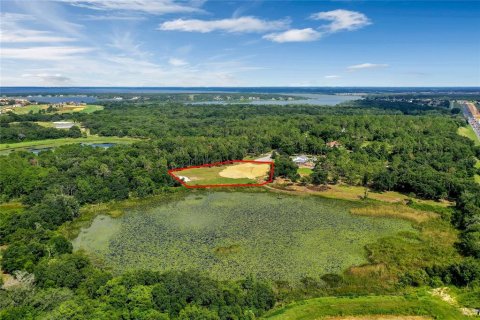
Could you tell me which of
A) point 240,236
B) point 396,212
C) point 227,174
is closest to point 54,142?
point 227,174

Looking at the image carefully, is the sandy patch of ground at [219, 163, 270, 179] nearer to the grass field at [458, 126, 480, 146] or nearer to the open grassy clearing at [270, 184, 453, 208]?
the open grassy clearing at [270, 184, 453, 208]

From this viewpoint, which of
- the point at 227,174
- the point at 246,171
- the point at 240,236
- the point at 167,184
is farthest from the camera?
the point at 246,171

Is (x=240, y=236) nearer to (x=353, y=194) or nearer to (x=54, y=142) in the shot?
(x=353, y=194)

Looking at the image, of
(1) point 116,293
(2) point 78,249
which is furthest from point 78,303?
(2) point 78,249

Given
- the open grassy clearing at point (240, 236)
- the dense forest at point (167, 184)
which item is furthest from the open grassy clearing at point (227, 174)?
the open grassy clearing at point (240, 236)

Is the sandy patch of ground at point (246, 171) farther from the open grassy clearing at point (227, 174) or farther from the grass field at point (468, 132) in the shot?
the grass field at point (468, 132)

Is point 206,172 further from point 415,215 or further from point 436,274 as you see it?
point 436,274
